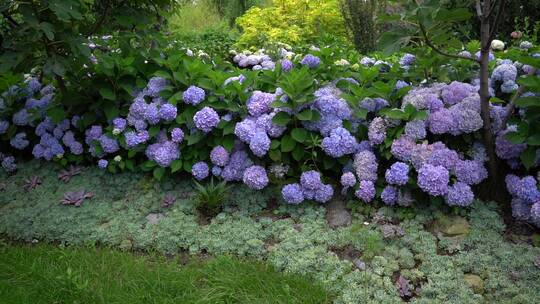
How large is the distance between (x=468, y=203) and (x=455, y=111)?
0.50 meters

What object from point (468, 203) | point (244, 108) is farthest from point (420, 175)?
point (244, 108)

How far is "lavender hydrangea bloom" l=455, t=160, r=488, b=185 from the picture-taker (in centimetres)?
282

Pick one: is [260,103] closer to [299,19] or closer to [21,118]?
[21,118]

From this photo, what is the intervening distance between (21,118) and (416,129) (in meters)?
2.72

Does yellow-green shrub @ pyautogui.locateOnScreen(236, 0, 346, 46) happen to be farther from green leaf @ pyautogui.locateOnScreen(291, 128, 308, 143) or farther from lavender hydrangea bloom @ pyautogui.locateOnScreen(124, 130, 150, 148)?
green leaf @ pyautogui.locateOnScreen(291, 128, 308, 143)

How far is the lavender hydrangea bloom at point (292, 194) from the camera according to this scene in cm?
302

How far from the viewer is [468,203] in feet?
9.20

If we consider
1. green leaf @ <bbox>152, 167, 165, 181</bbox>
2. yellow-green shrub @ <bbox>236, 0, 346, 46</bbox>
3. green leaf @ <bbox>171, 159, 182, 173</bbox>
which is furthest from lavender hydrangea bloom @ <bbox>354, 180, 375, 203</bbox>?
yellow-green shrub @ <bbox>236, 0, 346, 46</bbox>

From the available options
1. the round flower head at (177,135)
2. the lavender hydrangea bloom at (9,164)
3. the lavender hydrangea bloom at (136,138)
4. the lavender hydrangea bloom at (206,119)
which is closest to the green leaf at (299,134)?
the lavender hydrangea bloom at (206,119)

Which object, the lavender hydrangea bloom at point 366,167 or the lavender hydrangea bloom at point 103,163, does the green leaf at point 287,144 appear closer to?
the lavender hydrangea bloom at point 366,167

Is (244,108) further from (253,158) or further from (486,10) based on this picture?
(486,10)

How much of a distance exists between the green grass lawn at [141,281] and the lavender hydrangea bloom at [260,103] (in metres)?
0.93

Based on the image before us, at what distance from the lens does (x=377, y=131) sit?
298 cm

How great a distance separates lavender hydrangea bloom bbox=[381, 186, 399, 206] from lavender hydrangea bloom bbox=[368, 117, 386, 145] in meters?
0.27
